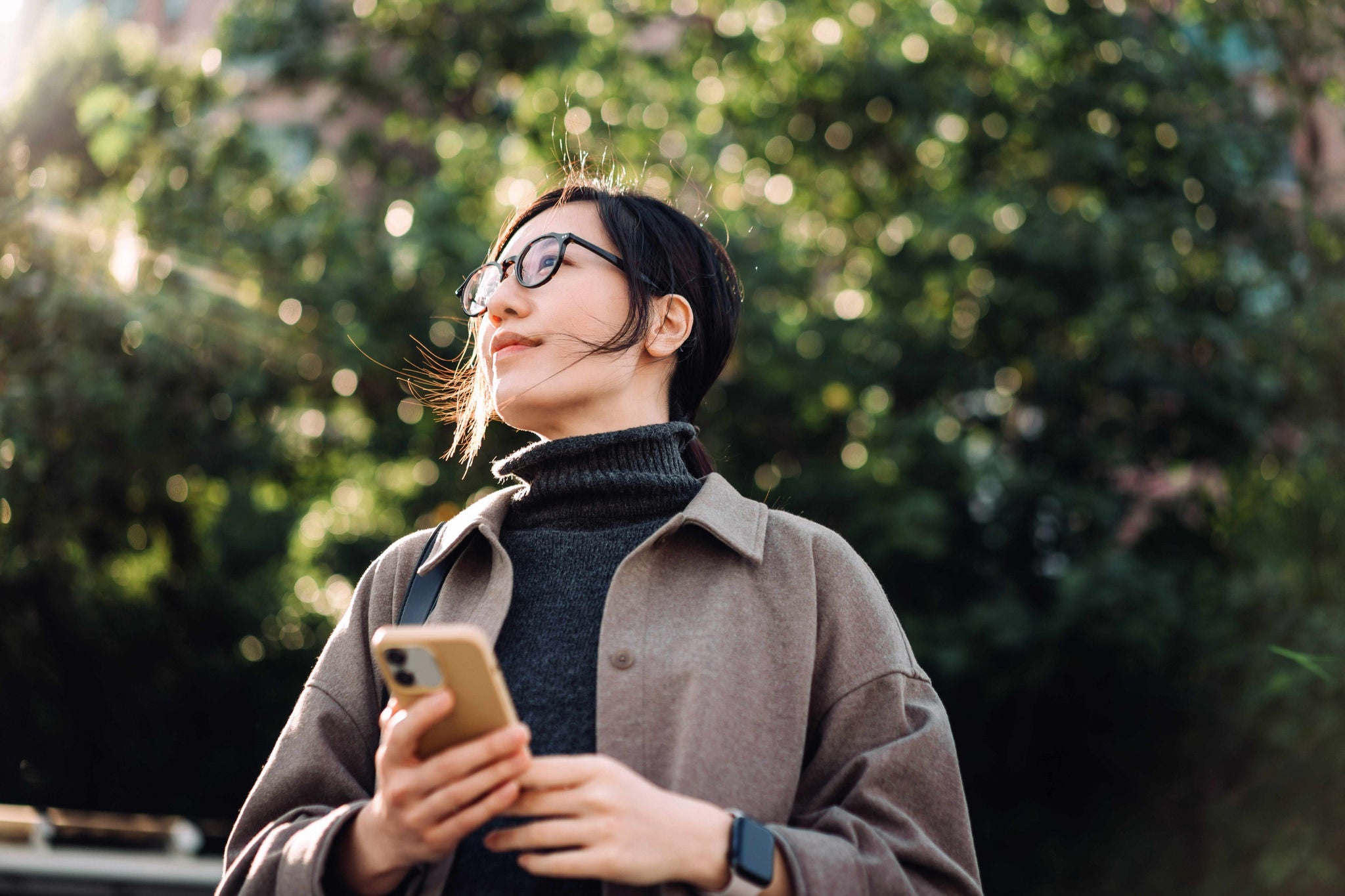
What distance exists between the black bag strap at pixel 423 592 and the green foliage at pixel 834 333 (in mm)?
5162

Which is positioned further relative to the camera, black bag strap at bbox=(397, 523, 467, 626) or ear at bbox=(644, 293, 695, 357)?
ear at bbox=(644, 293, 695, 357)

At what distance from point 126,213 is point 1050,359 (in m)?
6.11

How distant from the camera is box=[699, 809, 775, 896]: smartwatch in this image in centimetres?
135

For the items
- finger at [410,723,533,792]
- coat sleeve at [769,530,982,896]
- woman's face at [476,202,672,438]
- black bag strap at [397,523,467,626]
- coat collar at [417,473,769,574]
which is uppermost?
woman's face at [476,202,672,438]

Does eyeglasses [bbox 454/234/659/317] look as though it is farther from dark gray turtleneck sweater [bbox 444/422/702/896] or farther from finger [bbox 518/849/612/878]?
finger [bbox 518/849/612/878]

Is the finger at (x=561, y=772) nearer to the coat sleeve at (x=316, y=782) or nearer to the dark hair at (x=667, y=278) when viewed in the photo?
the coat sleeve at (x=316, y=782)

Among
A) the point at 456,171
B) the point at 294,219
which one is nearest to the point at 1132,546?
the point at 456,171

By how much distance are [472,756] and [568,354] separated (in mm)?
754

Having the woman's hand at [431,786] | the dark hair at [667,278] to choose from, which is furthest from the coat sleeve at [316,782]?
the dark hair at [667,278]

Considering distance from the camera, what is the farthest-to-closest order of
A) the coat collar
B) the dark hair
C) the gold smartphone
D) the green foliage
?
the green foliage, the dark hair, the coat collar, the gold smartphone

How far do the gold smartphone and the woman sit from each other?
0.02 meters

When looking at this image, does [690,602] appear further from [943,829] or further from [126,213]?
[126,213]

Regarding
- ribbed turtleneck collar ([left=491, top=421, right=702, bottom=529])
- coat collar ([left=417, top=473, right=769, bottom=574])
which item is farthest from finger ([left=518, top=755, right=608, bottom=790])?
ribbed turtleneck collar ([left=491, top=421, right=702, bottom=529])

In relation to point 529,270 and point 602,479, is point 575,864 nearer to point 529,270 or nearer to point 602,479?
point 602,479
